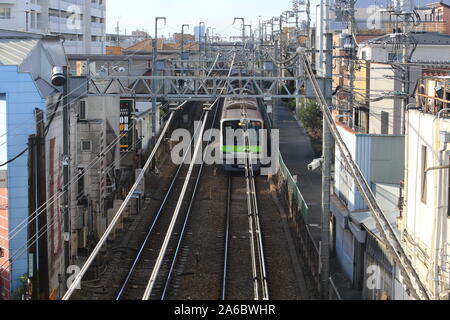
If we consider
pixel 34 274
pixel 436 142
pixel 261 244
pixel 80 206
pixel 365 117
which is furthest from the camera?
pixel 365 117

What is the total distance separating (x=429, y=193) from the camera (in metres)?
7.13

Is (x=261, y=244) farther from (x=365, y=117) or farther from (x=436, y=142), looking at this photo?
(x=436, y=142)

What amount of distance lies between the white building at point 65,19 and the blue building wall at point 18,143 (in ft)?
64.6

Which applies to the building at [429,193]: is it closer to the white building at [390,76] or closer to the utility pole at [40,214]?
the white building at [390,76]

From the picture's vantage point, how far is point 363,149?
10750 millimetres

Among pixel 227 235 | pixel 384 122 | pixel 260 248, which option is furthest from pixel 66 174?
pixel 384 122

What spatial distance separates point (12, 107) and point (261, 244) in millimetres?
5384

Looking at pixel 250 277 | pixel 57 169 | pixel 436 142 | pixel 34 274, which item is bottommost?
pixel 250 277

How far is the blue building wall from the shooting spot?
30.7 feet

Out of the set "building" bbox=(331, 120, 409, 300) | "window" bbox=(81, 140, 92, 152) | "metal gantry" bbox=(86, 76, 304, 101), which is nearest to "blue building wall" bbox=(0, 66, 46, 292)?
"metal gantry" bbox=(86, 76, 304, 101)

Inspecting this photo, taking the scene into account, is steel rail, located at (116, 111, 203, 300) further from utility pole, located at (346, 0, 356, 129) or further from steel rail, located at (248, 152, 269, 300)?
utility pole, located at (346, 0, 356, 129)

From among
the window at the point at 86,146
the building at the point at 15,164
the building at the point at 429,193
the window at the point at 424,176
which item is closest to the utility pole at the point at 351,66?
the window at the point at 86,146

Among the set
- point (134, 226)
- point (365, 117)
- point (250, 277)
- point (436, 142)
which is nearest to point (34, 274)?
point (250, 277)

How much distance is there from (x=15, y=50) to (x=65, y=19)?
84.4 feet
